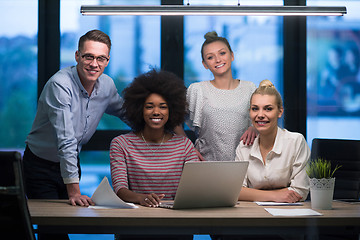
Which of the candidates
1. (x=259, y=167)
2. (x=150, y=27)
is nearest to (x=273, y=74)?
(x=150, y=27)

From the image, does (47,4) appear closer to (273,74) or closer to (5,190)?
(273,74)

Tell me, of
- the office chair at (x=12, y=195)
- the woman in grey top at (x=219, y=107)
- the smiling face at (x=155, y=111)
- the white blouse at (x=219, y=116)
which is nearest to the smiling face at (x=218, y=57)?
the woman in grey top at (x=219, y=107)

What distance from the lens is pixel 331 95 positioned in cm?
363

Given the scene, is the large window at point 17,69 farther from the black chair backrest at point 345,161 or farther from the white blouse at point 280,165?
the black chair backrest at point 345,161

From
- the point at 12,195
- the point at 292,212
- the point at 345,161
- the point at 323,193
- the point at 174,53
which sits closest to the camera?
the point at 12,195

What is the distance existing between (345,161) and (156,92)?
1235mm

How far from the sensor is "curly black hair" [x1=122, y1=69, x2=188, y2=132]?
84.7 inches

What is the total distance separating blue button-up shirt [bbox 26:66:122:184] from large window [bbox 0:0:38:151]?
52.2 inches

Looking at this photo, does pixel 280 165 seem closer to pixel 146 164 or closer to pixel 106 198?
pixel 146 164

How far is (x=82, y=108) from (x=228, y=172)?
1.08m

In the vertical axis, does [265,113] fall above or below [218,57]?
below

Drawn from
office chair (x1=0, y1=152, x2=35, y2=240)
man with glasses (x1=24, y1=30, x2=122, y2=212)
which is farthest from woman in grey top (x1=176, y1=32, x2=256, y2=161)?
office chair (x1=0, y1=152, x2=35, y2=240)

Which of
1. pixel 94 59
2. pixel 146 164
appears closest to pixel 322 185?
pixel 146 164

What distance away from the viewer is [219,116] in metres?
2.58
